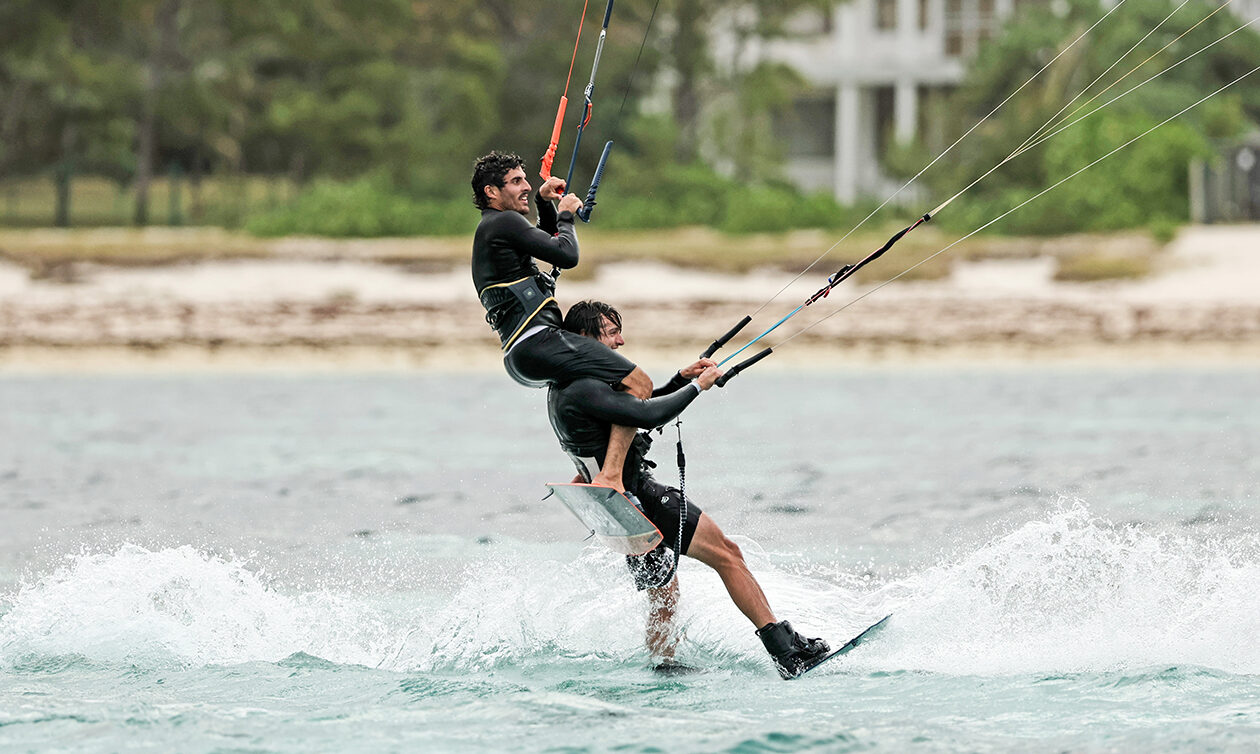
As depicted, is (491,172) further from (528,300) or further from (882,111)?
(882,111)

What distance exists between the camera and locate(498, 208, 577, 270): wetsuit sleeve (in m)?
7.02

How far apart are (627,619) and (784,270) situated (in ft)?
56.4

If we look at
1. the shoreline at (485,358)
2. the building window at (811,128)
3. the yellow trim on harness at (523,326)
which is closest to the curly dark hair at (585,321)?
the yellow trim on harness at (523,326)

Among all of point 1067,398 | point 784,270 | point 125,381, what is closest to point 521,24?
point 784,270

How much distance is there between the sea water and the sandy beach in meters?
7.37

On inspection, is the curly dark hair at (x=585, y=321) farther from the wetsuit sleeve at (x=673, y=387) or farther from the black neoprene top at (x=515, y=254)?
the wetsuit sleeve at (x=673, y=387)

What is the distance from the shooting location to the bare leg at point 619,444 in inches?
285

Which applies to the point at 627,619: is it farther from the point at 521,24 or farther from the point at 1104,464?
the point at 521,24

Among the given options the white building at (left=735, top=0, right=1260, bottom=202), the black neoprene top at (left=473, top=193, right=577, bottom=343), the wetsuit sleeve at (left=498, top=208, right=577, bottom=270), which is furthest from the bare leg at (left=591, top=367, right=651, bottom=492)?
the white building at (left=735, top=0, right=1260, bottom=202)

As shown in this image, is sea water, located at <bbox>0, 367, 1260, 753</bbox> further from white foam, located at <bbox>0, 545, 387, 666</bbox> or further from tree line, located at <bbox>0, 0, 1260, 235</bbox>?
tree line, located at <bbox>0, 0, 1260, 235</bbox>

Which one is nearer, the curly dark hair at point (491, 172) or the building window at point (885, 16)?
the curly dark hair at point (491, 172)

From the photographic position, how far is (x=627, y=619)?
8281mm

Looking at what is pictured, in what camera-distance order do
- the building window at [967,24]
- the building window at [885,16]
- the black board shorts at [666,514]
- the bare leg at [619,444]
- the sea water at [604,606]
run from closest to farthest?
the sea water at [604,606] < the bare leg at [619,444] < the black board shorts at [666,514] < the building window at [967,24] < the building window at [885,16]

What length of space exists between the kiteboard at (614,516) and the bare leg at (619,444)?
9 cm
